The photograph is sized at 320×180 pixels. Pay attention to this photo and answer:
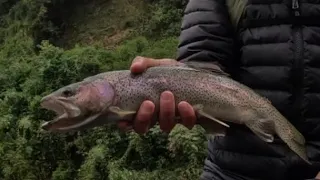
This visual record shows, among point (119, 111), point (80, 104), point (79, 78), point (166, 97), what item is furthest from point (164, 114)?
point (79, 78)

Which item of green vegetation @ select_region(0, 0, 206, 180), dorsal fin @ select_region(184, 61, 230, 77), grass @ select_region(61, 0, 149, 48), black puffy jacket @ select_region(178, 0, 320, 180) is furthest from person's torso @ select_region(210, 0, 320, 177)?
grass @ select_region(61, 0, 149, 48)

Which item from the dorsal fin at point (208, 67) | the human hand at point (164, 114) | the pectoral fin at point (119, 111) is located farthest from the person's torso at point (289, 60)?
the pectoral fin at point (119, 111)

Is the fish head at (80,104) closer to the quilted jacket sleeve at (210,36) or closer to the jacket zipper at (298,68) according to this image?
the quilted jacket sleeve at (210,36)

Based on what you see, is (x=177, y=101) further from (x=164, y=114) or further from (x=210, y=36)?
(x=210, y=36)

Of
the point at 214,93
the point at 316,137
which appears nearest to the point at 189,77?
the point at 214,93

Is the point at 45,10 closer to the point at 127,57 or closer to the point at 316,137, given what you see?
the point at 127,57

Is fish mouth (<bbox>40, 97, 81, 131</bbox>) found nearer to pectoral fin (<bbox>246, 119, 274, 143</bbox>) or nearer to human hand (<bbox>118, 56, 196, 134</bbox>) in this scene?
human hand (<bbox>118, 56, 196, 134</bbox>)

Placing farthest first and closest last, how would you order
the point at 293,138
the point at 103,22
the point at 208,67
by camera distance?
1. the point at 103,22
2. the point at 208,67
3. the point at 293,138
